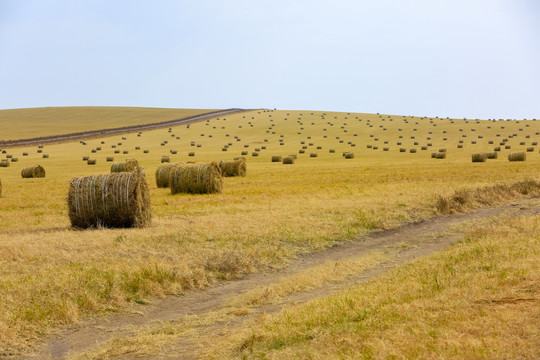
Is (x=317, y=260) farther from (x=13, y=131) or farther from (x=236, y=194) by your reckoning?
(x=13, y=131)

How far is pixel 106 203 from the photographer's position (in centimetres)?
1777

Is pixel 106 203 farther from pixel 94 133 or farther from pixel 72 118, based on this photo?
pixel 72 118

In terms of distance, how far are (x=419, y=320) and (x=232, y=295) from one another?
455 cm

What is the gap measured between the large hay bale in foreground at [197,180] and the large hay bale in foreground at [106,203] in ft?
29.0

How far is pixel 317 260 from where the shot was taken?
1402 centimetres

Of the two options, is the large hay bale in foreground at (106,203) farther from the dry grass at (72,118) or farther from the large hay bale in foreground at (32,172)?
the dry grass at (72,118)

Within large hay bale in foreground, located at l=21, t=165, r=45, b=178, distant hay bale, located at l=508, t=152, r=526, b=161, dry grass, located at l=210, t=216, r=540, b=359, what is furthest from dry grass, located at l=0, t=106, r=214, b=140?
dry grass, located at l=210, t=216, r=540, b=359

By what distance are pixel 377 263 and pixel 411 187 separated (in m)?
14.6

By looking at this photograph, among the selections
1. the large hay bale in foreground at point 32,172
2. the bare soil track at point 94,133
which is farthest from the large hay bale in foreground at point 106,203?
the bare soil track at point 94,133

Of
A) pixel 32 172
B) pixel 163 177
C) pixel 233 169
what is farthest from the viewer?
pixel 32 172

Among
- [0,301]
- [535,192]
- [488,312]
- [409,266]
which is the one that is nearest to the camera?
[488,312]

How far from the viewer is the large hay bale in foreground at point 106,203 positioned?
58.1 feet

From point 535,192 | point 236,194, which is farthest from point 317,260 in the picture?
point 535,192

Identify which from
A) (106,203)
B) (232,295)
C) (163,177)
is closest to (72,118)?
(163,177)
